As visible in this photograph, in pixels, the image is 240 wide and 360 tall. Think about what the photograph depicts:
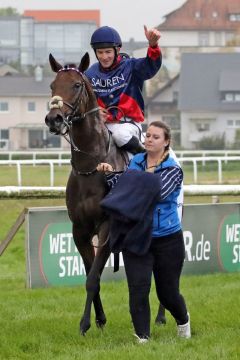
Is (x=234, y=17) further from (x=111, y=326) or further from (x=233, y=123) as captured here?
(x=111, y=326)

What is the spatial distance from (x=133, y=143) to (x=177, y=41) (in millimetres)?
141584

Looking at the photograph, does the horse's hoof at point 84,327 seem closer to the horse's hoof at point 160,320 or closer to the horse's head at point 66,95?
the horse's hoof at point 160,320

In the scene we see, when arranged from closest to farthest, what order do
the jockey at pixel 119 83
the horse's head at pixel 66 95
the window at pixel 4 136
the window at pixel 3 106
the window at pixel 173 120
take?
Result: the horse's head at pixel 66 95, the jockey at pixel 119 83, the window at pixel 173 120, the window at pixel 4 136, the window at pixel 3 106

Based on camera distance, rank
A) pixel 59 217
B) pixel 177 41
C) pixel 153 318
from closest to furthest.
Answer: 1. pixel 153 318
2. pixel 59 217
3. pixel 177 41

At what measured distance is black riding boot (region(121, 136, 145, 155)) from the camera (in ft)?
26.0

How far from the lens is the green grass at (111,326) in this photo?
6805 millimetres

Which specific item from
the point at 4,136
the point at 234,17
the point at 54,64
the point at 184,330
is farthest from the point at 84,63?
the point at 234,17

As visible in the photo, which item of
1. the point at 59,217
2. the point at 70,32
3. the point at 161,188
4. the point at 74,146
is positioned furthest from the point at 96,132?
the point at 70,32

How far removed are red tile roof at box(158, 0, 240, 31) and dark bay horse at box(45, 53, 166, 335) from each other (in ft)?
459

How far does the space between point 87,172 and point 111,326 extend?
120 centimetres

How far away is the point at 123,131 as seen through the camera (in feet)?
26.1

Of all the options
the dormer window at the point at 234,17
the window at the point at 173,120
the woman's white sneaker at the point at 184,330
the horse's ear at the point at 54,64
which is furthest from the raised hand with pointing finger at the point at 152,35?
the dormer window at the point at 234,17

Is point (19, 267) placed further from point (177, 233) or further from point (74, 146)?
point (177, 233)

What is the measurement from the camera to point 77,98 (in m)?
7.41
